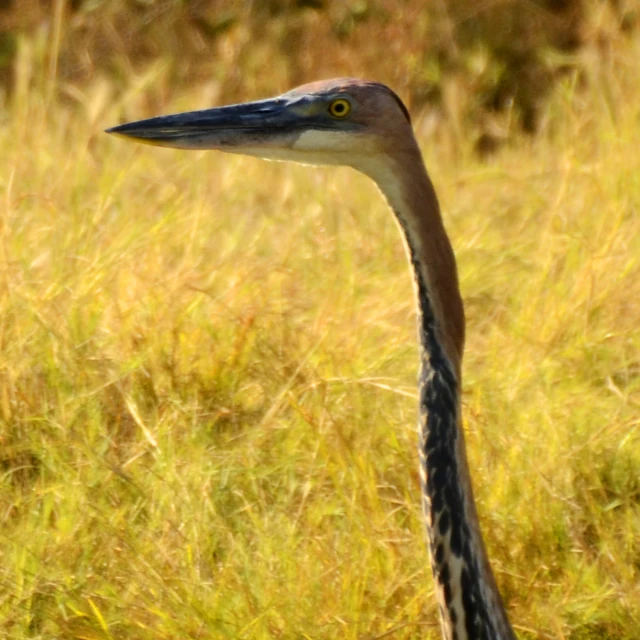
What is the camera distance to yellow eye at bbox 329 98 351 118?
2754mm

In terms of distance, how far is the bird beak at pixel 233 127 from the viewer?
279 centimetres

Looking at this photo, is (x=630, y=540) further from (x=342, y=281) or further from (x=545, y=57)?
(x=545, y=57)

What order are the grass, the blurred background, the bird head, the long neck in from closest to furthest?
the long neck
the bird head
the grass
the blurred background

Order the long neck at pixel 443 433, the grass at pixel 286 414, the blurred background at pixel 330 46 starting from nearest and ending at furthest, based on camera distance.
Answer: the long neck at pixel 443 433 < the grass at pixel 286 414 < the blurred background at pixel 330 46

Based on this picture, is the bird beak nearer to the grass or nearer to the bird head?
the bird head

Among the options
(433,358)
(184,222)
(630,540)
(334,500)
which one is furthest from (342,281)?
(433,358)

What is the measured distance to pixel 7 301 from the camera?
12.2 feet

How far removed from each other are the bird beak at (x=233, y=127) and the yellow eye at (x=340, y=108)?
0.16 feet

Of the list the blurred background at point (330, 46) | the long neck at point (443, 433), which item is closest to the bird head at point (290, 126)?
the long neck at point (443, 433)

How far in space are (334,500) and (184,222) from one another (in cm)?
151

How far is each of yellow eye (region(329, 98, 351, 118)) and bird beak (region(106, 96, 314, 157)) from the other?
49 mm

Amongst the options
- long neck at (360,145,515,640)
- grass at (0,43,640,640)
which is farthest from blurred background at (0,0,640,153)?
long neck at (360,145,515,640)

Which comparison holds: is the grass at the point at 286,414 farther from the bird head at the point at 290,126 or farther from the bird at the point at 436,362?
the bird head at the point at 290,126

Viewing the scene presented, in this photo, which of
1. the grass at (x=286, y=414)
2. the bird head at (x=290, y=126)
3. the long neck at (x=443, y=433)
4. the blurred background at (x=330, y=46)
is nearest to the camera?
the long neck at (x=443, y=433)
